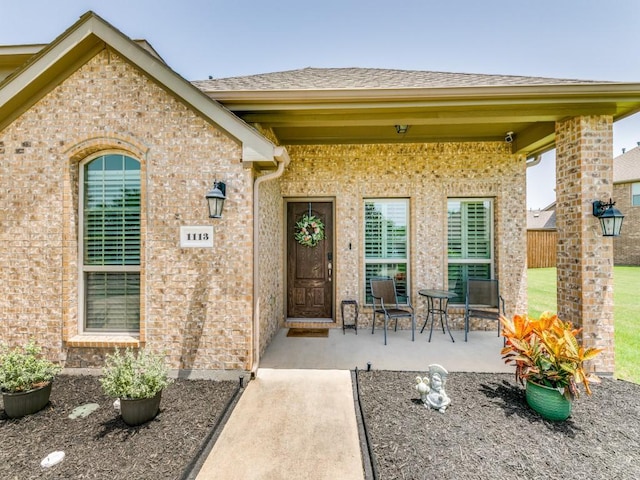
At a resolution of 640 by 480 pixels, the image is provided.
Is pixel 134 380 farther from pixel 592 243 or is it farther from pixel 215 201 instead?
pixel 592 243

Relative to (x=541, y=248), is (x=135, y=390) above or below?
below

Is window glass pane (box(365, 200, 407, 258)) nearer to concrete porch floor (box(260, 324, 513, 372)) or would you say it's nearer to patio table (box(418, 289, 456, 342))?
patio table (box(418, 289, 456, 342))

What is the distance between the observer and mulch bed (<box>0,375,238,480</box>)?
203cm

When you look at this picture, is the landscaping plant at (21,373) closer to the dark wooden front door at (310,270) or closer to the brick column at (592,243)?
the dark wooden front door at (310,270)

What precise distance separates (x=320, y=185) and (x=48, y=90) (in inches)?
149

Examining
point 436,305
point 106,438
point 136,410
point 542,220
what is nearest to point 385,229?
point 436,305

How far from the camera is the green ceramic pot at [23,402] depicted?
2584mm

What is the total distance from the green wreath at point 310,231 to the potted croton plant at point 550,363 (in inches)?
129

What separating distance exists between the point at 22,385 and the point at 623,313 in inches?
388

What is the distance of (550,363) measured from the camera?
106 inches

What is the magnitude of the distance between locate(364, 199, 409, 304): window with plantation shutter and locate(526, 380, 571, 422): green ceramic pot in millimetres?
2675

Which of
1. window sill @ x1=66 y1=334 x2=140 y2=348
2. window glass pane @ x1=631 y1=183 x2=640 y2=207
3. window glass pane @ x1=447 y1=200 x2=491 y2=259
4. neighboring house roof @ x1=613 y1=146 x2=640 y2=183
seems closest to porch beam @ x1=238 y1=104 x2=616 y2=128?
window glass pane @ x1=447 y1=200 x2=491 y2=259

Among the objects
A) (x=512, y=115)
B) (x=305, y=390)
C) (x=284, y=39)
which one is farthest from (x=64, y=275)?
(x=284, y=39)

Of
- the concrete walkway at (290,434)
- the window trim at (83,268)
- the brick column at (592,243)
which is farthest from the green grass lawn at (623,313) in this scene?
the window trim at (83,268)
